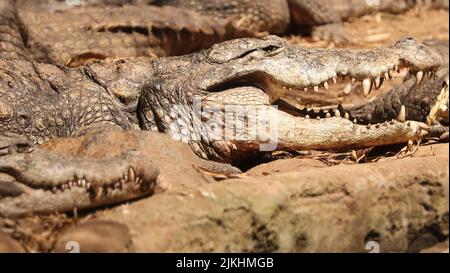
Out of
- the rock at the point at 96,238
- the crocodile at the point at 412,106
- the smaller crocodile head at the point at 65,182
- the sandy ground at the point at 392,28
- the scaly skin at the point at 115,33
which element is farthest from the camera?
the sandy ground at the point at 392,28

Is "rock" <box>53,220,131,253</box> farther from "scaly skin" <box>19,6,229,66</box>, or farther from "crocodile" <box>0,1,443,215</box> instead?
"scaly skin" <box>19,6,229,66</box>

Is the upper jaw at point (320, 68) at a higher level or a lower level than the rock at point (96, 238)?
higher

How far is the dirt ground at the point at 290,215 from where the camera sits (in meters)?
3.17

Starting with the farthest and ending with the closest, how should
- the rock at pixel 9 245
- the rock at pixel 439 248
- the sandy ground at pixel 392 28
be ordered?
1. the sandy ground at pixel 392 28
2. the rock at pixel 439 248
3. the rock at pixel 9 245

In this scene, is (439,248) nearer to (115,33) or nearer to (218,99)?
(218,99)

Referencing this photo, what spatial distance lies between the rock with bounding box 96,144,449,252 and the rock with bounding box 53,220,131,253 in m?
0.05

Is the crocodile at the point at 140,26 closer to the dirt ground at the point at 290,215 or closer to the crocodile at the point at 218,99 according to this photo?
the crocodile at the point at 218,99

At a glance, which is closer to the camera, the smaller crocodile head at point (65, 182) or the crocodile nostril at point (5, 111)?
the smaller crocodile head at point (65, 182)

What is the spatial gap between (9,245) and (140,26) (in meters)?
4.30

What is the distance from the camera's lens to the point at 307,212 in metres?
3.38

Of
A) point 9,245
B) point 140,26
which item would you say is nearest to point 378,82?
point 9,245

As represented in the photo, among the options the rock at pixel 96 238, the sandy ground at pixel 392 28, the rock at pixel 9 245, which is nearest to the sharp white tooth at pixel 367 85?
the rock at pixel 96 238

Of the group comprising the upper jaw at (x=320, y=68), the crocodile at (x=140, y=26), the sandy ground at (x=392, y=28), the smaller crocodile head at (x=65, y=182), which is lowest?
the sandy ground at (x=392, y=28)
